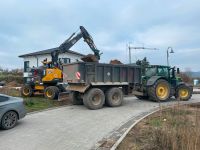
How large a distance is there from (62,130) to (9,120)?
211 centimetres

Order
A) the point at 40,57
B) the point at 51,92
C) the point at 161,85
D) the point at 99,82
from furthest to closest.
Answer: the point at 40,57, the point at 51,92, the point at 161,85, the point at 99,82

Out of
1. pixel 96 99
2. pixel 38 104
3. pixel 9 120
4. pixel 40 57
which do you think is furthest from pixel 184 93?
pixel 40 57

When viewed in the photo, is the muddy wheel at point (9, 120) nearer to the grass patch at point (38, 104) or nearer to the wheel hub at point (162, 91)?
the grass patch at point (38, 104)

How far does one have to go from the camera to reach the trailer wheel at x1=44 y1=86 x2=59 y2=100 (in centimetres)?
1870

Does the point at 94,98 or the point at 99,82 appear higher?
the point at 99,82

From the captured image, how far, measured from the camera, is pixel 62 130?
9.31m

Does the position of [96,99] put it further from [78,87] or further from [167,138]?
[167,138]

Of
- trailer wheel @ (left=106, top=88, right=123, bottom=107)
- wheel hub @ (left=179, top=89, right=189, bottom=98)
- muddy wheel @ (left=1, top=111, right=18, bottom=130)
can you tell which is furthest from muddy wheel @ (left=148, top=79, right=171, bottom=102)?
muddy wheel @ (left=1, top=111, right=18, bottom=130)

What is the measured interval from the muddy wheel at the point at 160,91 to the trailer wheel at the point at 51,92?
21.5 ft

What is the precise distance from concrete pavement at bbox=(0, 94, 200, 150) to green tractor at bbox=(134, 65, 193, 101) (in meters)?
4.60

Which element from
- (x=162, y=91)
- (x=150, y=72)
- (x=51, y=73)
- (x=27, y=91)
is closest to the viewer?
(x=162, y=91)

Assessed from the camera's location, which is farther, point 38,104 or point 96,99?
point 38,104

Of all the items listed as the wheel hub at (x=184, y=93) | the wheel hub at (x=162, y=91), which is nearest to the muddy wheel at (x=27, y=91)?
the wheel hub at (x=162, y=91)

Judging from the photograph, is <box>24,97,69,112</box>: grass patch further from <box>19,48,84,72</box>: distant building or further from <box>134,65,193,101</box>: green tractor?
<box>19,48,84,72</box>: distant building
